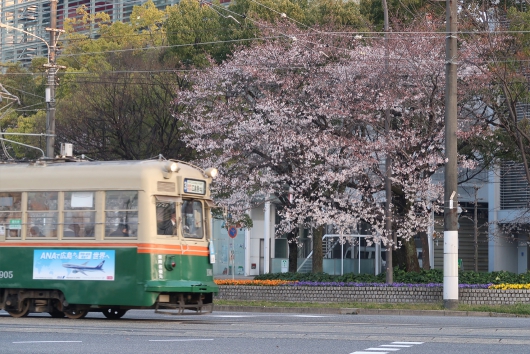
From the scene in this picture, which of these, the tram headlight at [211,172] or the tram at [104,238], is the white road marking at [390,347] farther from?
the tram headlight at [211,172]

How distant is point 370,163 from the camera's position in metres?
26.5

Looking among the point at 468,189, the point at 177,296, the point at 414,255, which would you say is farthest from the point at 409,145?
the point at 468,189

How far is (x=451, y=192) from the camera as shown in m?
22.5

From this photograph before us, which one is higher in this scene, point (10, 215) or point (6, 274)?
point (10, 215)

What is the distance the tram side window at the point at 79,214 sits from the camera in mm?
17219

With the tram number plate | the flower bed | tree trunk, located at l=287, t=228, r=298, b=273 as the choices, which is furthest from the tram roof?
tree trunk, located at l=287, t=228, r=298, b=273

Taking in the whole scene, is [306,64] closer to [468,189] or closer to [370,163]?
[370,163]

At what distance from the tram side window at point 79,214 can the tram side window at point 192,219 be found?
172cm

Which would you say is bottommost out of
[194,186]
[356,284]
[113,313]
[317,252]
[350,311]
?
[350,311]

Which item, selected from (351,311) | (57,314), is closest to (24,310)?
(57,314)

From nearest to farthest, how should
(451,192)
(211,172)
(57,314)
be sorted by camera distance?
(57,314)
(211,172)
(451,192)

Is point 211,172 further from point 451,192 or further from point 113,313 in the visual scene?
point 451,192

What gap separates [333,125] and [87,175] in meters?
12.3

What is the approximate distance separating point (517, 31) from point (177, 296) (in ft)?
48.0
